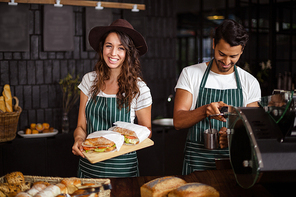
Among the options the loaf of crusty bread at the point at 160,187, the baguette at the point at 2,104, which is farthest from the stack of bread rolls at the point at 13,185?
the baguette at the point at 2,104

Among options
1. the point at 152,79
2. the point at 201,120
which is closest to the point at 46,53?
the point at 152,79

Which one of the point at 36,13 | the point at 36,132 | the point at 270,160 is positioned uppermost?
the point at 36,13

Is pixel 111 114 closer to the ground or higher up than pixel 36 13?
closer to the ground

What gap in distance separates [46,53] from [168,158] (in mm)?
2078

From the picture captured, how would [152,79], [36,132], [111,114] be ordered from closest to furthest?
[111,114]
[36,132]
[152,79]

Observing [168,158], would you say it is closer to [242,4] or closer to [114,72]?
[114,72]

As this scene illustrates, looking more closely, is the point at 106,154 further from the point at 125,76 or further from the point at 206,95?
the point at 206,95

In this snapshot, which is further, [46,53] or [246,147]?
[46,53]

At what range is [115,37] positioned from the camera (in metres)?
2.22

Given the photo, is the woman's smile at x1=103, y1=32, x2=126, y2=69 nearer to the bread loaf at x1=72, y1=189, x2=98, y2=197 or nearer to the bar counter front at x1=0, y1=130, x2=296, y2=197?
the bar counter front at x1=0, y1=130, x2=296, y2=197

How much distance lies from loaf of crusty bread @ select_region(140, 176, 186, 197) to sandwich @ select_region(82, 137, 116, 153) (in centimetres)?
43

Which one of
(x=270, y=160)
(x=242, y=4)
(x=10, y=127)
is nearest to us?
(x=270, y=160)

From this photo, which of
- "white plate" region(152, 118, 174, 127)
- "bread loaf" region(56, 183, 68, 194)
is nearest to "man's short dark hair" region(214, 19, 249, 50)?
"bread loaf" region(56, 183, 68, 194)

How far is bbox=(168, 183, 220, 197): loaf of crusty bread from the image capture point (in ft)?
4.70
